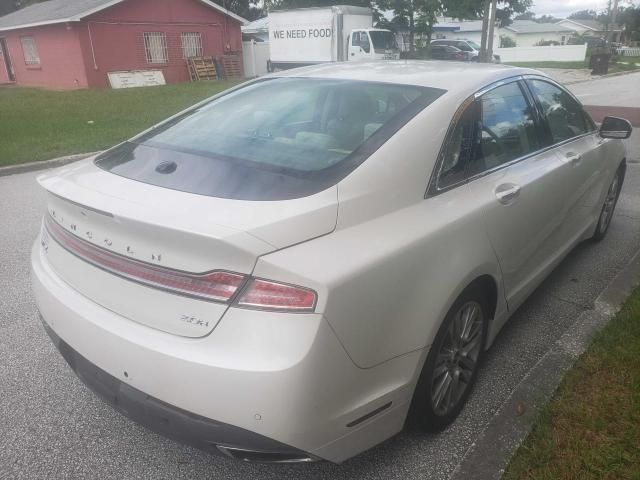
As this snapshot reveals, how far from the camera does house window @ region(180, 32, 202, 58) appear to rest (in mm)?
24984

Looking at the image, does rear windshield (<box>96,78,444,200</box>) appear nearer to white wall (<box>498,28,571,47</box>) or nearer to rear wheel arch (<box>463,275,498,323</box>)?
rear wheel arch (<box>463,275,498,323</box>)

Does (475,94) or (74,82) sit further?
Answer: (74,82)

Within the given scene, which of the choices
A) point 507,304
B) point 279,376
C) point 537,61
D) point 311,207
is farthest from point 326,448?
point 537,61

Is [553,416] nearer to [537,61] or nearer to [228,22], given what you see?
[228,22]

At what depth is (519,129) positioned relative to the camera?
120 inches

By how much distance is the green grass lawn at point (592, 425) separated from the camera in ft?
7.03

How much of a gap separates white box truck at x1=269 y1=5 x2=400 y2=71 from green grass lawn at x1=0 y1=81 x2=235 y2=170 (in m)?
8.05

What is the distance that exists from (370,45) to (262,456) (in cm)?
2449

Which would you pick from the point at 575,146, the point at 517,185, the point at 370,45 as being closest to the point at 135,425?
the point at 517,185

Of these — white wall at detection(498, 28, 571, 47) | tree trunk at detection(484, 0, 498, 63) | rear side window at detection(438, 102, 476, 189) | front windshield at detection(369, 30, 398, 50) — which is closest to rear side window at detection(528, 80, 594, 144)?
rear side window at detection(438, 102, 476, 189)

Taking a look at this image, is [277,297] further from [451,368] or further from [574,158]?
[574,158]

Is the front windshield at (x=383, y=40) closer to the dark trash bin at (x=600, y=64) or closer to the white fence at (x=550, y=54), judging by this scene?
the dark trash bin at (x=600, y=64)

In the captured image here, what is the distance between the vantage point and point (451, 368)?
2453mm

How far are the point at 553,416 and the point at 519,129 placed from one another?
155 cm
